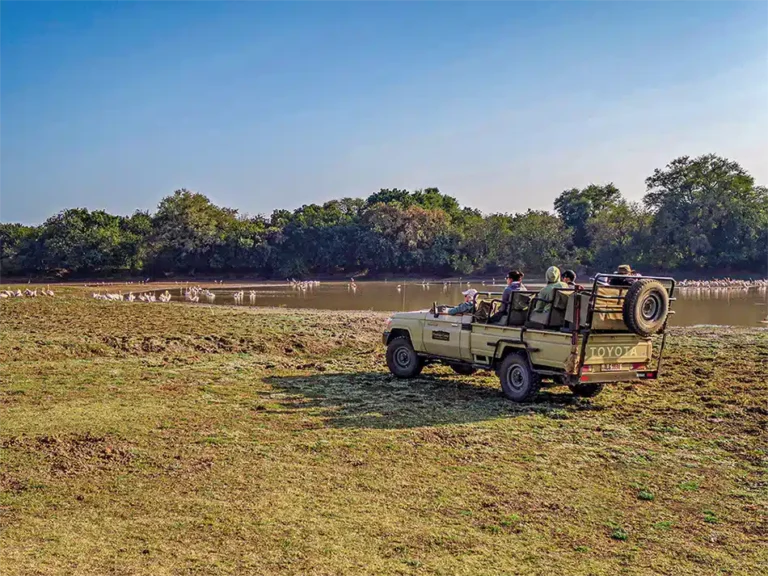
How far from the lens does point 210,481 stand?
7.11m

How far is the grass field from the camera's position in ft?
17.9

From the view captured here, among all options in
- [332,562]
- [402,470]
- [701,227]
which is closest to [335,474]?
[402,470]

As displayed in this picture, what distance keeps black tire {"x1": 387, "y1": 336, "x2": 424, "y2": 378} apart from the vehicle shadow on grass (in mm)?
192

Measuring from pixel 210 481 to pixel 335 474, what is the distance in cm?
125

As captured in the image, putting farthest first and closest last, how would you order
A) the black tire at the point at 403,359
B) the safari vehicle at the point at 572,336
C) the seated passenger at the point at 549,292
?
the black tire at the point at 403,359, the seated passenger at the point at 549,292, the safari vehicle at the point at 572,336

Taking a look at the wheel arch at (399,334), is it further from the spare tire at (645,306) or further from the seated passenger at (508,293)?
the spare tire at (645,306)

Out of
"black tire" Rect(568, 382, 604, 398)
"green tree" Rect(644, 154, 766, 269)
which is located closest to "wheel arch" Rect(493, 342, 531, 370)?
"black tire" Rect(568, 382, 604, 398)

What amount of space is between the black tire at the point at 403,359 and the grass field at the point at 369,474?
16.7 inches

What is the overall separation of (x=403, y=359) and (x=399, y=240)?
195 ft

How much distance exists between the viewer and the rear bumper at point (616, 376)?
10859mm

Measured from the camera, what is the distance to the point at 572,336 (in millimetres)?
10773

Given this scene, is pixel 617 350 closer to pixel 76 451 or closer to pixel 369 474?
pixel 369 474

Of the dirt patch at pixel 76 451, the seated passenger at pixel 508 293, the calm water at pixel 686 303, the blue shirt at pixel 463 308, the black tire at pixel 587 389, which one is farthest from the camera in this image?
the calm water at pixel 686 303

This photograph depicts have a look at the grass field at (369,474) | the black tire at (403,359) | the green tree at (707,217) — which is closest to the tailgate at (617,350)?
the grass field at (369,474)
